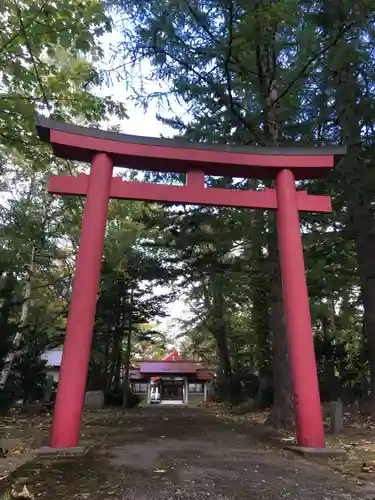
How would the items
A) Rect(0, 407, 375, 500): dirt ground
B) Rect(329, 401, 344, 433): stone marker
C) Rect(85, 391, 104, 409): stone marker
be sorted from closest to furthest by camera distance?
Rect(0, 407, 375, 500): dirt ground
Rect(329, 401, 344, 433): stone marker
Rect(85, 391, 104, 409): stone marker

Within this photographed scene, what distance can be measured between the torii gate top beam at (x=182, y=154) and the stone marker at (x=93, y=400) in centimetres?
1255

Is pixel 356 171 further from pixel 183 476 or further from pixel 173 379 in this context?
pixel 173 379

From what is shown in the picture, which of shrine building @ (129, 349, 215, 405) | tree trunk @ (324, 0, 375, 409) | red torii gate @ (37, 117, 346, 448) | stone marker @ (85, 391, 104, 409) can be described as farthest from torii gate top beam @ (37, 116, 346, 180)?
shrine building @ (129, 349, 215, 405)

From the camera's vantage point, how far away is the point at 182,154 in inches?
266

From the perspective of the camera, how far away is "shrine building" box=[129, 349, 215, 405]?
31.8 meters

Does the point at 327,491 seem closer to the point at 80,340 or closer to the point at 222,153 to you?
the point at 80,340

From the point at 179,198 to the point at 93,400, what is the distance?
12.9 m

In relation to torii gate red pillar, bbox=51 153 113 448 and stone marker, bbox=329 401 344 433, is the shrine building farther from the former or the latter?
torii gate red pillar, bbox=51 153 113 448

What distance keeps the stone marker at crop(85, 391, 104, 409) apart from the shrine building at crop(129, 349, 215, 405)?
14.5 m

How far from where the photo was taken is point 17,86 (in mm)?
8234

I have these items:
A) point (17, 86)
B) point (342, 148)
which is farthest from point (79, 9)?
point (342, 148)

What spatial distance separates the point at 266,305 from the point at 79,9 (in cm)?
1234

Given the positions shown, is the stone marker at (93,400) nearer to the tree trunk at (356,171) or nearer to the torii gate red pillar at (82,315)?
the tree trunk at (356,171)

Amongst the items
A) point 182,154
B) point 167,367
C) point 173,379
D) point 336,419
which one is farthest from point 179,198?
point 173,379
